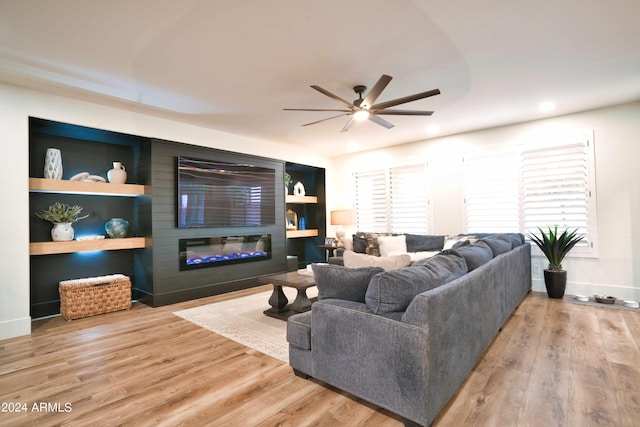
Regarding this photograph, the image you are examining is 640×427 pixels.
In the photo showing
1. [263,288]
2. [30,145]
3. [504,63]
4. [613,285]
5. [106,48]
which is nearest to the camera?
[106,48]

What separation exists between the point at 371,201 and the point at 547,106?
3.44 metres

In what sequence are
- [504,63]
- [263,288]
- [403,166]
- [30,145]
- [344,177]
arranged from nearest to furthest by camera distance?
[504,63] → [30,145] → [263,288] → [403,166] → [344,177]

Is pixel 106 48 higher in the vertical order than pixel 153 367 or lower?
higher

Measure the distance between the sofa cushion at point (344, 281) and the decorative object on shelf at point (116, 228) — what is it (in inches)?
144

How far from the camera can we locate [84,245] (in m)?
3.92

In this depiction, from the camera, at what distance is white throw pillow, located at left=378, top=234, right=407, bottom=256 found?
5.00 metres

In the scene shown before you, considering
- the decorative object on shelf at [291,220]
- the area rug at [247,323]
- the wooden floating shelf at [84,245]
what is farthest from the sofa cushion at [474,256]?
the decorative object on shelf at [291,220]

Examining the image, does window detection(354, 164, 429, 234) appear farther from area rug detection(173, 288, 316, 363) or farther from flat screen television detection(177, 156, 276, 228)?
area rug detection(173, 288, 316, 363)

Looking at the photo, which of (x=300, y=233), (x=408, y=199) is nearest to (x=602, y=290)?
(x=408, y=199)

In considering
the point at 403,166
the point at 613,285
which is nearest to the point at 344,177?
the point at 403,166

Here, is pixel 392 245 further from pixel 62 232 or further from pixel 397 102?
pixel 62 232

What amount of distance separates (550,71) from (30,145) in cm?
617

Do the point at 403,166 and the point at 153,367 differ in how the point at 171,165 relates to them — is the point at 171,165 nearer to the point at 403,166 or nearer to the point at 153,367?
the point at 153,367

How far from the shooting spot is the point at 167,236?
454 centimetres
